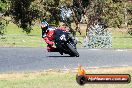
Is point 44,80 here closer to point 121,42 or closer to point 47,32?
point 47,32

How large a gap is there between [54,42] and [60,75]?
1.15m

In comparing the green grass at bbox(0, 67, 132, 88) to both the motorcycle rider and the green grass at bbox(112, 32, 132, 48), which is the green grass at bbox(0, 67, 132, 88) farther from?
the green grass at bbox(112, 32, 132, 48)

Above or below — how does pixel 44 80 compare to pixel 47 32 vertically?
below

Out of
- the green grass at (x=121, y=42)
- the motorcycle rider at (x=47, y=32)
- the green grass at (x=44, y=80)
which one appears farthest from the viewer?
the green grass at (x=121, y=42)

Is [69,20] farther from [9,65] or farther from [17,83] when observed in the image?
[17,83]

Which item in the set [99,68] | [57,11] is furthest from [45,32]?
[57,11]

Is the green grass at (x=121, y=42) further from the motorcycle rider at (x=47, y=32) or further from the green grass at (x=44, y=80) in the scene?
the motorcycle rider at (x=47, y=32)

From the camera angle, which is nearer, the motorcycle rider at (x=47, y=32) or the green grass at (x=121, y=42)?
the motorcycle rider at (x=47, y=32)

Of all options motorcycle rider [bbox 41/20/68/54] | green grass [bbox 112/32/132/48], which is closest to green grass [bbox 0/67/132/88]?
motorcycle rider [bbox 41/20/68/54]

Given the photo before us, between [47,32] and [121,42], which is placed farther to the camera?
[121,42]

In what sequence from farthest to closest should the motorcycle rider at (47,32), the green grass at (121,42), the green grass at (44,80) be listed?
the green grass at (121,42)
the motorcycle rider at (47,32)
the green grass at (44,80)

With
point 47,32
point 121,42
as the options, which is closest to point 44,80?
point 47,32

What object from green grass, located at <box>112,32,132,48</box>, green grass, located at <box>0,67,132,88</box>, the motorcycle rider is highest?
the motorcycle rider

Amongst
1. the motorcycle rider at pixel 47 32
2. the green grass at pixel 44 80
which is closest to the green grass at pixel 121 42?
the green grass at pixel 44 80
